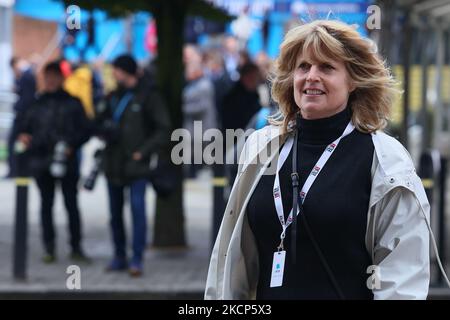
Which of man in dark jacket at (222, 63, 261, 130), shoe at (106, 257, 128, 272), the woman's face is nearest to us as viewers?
the woman's face

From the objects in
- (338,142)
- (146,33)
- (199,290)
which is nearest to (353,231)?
(338,142)

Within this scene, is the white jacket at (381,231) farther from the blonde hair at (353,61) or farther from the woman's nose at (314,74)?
the woman's nose at (314,74)

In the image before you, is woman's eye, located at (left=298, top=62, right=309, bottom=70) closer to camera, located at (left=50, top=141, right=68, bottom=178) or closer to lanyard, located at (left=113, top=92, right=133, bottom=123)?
lanyard, located at (left=113, top=92, right=133, bottom=123)

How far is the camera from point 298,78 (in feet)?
11.3

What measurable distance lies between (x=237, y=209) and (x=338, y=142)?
450mm

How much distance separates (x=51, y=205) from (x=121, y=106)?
1.31 meters

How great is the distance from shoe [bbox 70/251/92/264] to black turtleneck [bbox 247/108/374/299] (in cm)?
605

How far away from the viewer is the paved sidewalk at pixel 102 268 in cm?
799

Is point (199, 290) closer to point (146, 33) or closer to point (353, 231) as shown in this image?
point (353, 231)

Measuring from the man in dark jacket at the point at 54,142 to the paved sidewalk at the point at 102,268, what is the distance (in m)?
0.50

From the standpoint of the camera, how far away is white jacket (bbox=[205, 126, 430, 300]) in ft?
10.4

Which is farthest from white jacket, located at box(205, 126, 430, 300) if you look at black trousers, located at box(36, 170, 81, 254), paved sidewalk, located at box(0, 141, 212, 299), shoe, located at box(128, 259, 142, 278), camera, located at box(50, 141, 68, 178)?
black trousers, located at box(36, 170, 81, 254)

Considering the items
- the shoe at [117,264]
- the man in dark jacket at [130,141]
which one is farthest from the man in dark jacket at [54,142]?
the shoe at [117,264]
